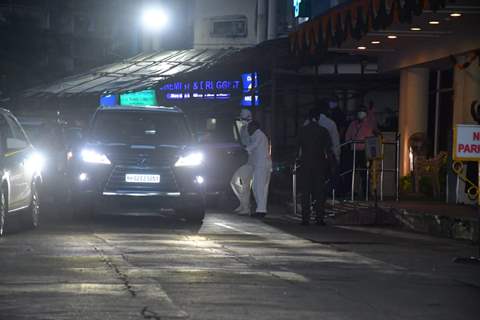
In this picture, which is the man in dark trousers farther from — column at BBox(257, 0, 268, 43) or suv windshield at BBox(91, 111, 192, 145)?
column at BBox(257, 0, 268, 43)

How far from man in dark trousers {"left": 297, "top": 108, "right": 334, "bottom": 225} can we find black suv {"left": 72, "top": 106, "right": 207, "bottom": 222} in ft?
6.27

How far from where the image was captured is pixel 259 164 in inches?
892

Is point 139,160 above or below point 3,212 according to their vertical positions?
above

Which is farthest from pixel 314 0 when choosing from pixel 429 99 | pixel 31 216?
pixel 31 216

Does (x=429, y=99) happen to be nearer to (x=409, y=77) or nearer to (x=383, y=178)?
(x=409, y=77)

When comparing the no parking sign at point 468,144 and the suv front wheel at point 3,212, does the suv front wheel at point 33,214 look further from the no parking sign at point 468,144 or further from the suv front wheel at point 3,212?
the no parking sign at point 468,144

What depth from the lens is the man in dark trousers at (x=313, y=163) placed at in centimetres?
2005

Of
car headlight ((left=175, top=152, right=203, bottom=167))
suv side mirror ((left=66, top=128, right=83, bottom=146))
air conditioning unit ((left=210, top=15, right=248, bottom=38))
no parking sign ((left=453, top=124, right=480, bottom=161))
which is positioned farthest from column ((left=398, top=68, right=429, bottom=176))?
air conditioning unit ((left=210, top=15, right=248, bottom=38))

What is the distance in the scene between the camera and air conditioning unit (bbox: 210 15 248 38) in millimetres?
44375

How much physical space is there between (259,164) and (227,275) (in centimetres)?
1109

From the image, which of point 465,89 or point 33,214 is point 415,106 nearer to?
point 465,89

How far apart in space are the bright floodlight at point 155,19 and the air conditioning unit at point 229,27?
12.8 ft

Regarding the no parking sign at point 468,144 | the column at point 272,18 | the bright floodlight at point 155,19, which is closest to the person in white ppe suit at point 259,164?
the no parking sign at point 468,144

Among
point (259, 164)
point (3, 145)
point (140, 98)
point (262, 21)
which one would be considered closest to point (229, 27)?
point (262, 21)
